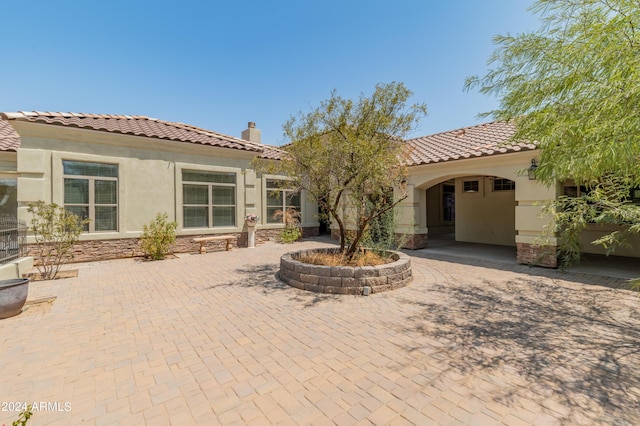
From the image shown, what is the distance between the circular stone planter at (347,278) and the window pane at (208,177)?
7294 mm

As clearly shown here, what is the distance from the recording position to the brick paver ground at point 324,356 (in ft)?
8.52

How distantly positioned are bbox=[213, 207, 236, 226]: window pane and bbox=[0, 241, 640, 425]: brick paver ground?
6.03 meters

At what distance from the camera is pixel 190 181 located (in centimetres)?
1160

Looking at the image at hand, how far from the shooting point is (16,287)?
4812 millimetres

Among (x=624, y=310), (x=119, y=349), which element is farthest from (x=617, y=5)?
(x=119, y=349)

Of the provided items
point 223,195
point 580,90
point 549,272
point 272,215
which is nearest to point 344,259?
point 580,90

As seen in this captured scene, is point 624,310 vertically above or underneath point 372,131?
underneath

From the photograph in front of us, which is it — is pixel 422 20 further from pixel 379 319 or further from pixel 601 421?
pixel 601 421

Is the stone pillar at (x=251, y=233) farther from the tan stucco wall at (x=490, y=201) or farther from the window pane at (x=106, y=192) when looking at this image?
the tan stucco wall at (x=490, y=201)

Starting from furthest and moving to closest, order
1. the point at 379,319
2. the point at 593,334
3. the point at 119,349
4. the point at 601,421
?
1. the point at 379,319
2. the point at 593,334
3. the point at 119,349
4. the point at 601,421

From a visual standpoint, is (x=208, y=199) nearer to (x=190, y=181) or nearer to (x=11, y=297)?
(x=190, y=181)

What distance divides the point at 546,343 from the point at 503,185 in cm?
1120

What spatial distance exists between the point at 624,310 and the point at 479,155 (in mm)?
5516

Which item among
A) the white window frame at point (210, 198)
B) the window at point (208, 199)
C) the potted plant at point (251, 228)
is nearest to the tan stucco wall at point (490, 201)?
the potted plant at point (251, 228)
